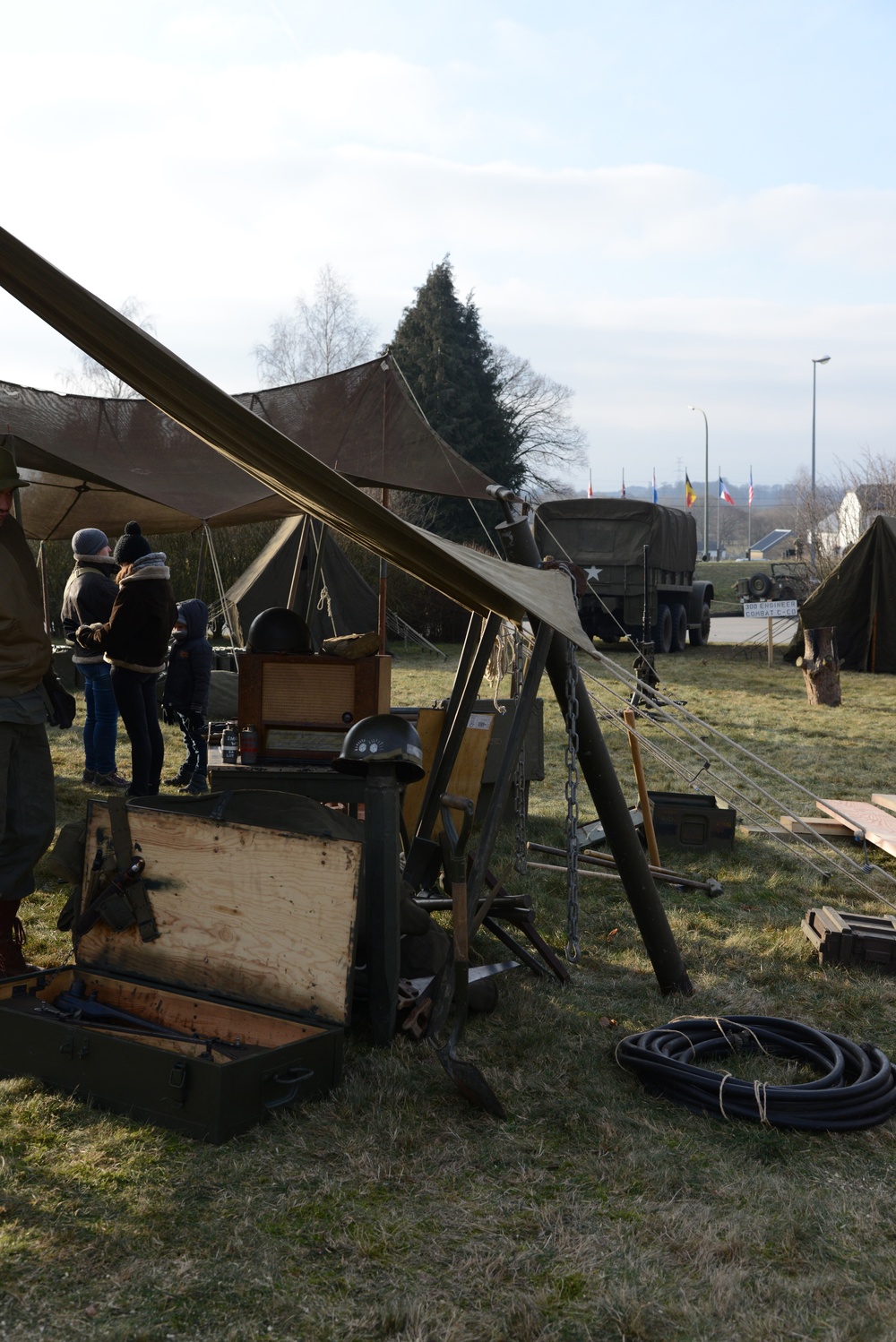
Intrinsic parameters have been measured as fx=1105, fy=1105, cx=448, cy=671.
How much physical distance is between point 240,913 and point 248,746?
2.29 meters

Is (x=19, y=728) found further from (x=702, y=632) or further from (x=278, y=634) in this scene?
(x=702, y=632)

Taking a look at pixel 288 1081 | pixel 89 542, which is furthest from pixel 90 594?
pixel 288 1081

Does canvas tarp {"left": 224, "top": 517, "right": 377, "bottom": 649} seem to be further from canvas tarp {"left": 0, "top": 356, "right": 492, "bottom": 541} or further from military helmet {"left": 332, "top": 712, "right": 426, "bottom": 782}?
military helmet {"left": 332, "top": 712, "right": 426, "bottom": 782}

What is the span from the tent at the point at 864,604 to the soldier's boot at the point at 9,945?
14.3m

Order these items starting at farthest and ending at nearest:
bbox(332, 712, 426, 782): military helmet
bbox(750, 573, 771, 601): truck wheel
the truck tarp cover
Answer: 1. bbox(750, 573, 771, 601): truck wheel
2. the truck tarp cover
3. bbox(332, 712, 426, 782): military helmet

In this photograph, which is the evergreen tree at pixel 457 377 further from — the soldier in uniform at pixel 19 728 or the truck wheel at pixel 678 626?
the soldier in uniform at pixel 19 728

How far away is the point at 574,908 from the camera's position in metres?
4.02

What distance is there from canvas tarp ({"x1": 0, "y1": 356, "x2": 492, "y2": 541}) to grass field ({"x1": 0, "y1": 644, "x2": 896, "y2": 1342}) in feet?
15.4

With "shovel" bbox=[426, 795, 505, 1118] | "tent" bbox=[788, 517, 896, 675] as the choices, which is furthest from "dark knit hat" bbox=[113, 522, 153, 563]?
"tent" bbox=[788, 517, 896, 675]

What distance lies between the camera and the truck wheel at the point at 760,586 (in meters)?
22.9

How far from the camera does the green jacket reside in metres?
3.62

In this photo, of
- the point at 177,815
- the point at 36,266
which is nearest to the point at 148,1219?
the point at 177,815

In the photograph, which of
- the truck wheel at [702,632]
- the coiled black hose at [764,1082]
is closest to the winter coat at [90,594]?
the coiled black hose at [764,1082]

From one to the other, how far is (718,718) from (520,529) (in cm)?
781
